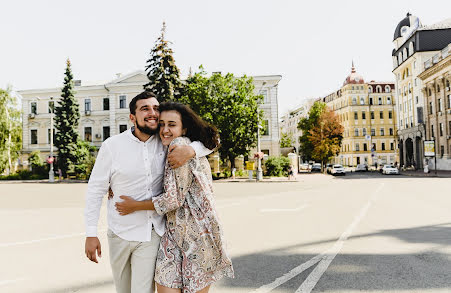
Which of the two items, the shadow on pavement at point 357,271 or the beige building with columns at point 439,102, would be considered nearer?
the shadow on pavement at point 357,271

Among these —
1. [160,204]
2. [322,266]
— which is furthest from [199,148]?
[322,266]

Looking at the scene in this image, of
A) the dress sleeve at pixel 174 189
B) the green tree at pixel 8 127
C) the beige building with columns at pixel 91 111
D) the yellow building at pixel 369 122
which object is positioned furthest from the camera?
the yellow building at pixel 369 122

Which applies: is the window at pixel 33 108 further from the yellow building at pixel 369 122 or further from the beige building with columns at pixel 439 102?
the yellow building at pixel 369 122

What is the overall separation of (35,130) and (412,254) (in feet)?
195

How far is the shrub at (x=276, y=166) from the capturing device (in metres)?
42.5

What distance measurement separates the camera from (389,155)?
3698 inches

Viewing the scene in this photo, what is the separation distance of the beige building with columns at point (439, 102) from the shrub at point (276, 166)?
2115 centimetres

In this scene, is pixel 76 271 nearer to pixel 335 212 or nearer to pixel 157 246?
pixel 157 246

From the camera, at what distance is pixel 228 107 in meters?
37.7

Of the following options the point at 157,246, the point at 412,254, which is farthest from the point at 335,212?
the point at 157,246

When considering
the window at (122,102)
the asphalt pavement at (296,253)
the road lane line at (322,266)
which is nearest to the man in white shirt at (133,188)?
the asphalt pavement at (296,253)

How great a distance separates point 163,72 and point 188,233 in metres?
39.5

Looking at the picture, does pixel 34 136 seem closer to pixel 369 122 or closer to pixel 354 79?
pixel 369 122

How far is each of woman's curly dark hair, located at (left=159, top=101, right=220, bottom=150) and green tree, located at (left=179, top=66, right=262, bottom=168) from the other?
33611mm
